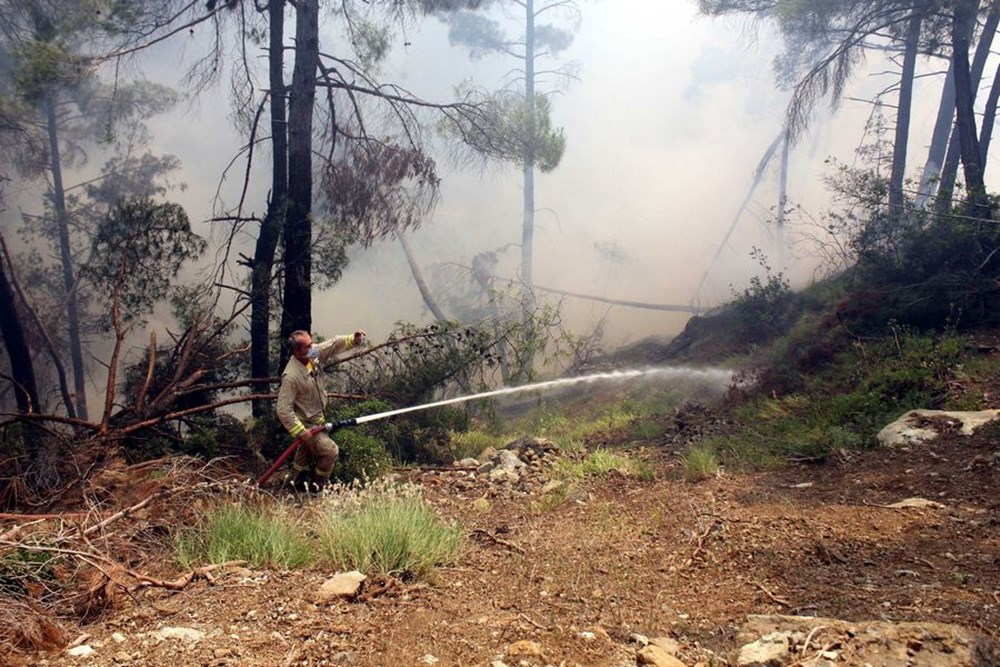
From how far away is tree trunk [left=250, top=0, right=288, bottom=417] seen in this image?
404 inches

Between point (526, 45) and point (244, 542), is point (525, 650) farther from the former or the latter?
point (526, 45)

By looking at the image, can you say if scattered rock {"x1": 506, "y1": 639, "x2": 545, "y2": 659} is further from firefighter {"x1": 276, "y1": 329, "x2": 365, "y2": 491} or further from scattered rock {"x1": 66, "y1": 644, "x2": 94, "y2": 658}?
firefighter {"x1": 276, "y1": 329, "x2": 365, "y2": 491}

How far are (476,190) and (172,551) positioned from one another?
1885cm

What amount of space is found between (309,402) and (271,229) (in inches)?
172

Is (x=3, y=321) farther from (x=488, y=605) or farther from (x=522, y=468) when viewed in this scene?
(x=488, y=605)

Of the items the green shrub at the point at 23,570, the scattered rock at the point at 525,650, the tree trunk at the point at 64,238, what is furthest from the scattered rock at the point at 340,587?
the tree trunk at the point at 64,238

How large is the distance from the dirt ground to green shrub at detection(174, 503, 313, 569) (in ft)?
0.73

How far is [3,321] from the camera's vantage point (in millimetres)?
10797

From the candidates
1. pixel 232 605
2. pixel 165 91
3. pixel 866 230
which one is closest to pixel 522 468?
pixel 232 605

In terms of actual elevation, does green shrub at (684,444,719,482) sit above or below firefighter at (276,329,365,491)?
below

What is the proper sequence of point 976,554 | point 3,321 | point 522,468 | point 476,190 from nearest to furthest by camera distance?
point 976,554, point 522,468, point 3,321, point 476,190

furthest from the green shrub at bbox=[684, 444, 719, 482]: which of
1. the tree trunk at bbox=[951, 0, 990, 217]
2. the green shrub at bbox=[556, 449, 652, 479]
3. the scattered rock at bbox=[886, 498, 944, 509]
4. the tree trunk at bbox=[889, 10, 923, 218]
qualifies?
the tree trunk at bbox=[889, 10, 923, 218]

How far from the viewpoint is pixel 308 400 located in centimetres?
702

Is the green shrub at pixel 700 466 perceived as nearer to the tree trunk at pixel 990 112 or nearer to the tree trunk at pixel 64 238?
the tree trunk at pixel 990 112
